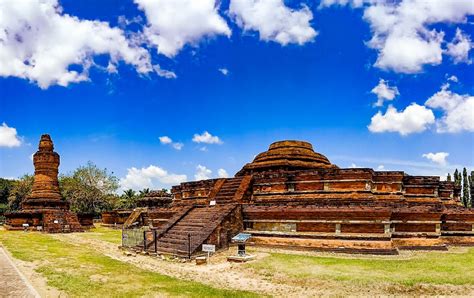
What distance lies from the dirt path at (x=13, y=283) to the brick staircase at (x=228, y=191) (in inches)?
466

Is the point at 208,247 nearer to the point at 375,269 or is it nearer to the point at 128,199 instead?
the point at 375,269

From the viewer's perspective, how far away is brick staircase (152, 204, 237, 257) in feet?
55.3

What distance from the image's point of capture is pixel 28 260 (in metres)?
15.8

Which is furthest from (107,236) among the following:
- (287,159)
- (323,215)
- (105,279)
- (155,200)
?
(323,215)

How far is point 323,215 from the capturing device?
18.1 m

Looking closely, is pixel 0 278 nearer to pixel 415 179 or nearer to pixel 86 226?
pixel 415 179

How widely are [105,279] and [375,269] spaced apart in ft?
30.3

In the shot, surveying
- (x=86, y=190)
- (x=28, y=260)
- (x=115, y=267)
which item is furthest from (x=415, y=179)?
(x=86, y=190)

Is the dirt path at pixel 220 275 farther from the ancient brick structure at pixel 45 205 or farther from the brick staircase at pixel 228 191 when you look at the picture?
the ancient brick structure at pixel 45 205

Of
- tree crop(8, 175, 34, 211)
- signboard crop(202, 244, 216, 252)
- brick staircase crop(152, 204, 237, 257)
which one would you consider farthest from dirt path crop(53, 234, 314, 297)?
tree crop(8, 175, 34, 211)

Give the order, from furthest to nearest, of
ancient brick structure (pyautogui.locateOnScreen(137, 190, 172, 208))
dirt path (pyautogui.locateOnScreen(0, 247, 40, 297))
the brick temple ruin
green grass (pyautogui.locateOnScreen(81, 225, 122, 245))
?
ancient brick structure (pyautogui.locateOnScreen(137, 190, 172, 208)), green grass (pyautogui.locateOnScreen(81, 225, 122, 245)), the brick temple ruin, dirt path (pyautogui.locateOnScreen(0, 247, 40, 297))

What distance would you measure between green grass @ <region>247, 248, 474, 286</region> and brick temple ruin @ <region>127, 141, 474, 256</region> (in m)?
1.88

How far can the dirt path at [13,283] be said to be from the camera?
10.1 meters

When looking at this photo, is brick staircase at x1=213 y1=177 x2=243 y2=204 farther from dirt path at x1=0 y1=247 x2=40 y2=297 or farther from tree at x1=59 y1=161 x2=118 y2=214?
tree at x1=59 y1=161 x2=118 y2=214
